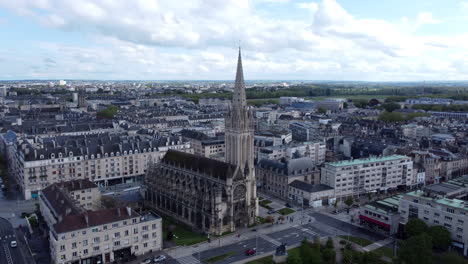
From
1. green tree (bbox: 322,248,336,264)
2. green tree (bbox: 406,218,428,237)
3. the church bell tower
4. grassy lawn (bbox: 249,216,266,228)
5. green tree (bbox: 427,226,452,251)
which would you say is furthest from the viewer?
grassy lawn (bbox: 249,216,266,228)

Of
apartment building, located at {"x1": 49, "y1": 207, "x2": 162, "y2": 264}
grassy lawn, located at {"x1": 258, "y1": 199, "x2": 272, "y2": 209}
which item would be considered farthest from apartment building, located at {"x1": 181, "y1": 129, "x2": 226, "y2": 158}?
apartment building, located at {"x1": 49, "y1": 207, "x2": 162, "y2": 264}

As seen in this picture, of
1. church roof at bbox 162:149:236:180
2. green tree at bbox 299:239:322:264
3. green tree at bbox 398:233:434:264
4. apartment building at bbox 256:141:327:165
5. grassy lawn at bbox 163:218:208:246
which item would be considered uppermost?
church roof at bbox 162:149:236:180

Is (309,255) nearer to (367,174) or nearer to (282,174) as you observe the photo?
(282,174)

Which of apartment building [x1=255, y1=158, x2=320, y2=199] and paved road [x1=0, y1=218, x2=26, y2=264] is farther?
apartment building [x1=255, y1=158, x2=320, y2=199]

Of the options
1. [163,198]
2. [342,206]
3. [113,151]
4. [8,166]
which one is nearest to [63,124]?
[8,166]

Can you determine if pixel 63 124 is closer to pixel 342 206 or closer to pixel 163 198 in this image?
pixel 163 198

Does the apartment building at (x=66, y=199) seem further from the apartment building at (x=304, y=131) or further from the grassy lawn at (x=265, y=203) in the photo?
the apartment building at (x=304, y=131)

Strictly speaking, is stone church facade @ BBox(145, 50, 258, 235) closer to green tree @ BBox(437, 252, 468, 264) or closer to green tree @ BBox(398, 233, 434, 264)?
green tree @ BBox(398, 233, 434, 264)
